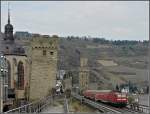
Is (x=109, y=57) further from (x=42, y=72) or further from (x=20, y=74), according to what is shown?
(x=42, y=72)

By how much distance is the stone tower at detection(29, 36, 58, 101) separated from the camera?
3631 cm

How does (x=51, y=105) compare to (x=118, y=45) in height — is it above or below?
below

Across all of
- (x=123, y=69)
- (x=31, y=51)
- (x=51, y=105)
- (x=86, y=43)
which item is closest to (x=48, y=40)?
(x=31, y=51)

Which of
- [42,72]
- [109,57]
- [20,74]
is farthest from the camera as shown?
[109,57]

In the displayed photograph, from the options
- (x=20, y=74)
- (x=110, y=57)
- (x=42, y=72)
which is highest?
(x=110, y=57)

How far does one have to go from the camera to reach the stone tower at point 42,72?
36312 millimetres

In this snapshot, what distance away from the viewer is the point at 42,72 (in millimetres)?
36469

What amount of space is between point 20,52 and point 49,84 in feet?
63.2

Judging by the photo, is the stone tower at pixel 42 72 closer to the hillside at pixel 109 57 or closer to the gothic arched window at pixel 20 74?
the gothic arched window at pixel 20 74

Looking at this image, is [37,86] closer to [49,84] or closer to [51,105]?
[49,84]

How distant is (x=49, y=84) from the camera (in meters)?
36.4

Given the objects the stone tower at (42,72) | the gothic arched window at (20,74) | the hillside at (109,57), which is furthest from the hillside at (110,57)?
the stone tower at (42,72)

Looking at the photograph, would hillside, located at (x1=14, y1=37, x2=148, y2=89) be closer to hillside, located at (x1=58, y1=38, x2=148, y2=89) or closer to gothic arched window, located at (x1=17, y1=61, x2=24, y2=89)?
hillside, located at (x1=58, y1=38, x2=148, y2=89)

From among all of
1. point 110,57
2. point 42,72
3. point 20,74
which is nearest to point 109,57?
point 110,57
